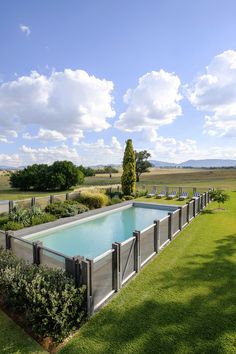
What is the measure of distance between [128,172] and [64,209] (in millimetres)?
9192

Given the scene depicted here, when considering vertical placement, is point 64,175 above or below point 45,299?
above

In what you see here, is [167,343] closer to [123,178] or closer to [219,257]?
[219,257]

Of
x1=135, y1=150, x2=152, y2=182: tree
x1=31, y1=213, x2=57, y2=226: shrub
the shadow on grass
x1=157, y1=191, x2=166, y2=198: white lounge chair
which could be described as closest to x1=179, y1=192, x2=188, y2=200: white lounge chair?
x1=157, y1=191, x2=166, y2=198: white lounge chair

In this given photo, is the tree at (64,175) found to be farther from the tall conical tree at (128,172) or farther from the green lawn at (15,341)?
the green lawn at (15,341)

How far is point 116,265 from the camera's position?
16.2 ft

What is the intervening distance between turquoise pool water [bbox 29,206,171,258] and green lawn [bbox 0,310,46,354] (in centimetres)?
442

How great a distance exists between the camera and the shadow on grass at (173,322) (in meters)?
3.59

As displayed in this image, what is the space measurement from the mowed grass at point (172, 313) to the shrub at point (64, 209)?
7275 millimetres

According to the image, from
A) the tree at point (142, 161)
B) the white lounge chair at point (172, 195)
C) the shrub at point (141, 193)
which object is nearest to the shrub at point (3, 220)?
the shrub at point (141, 193)

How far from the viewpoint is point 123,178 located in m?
21.2

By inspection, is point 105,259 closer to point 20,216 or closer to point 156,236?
point 156,236

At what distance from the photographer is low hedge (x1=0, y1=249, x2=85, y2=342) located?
3.75 m

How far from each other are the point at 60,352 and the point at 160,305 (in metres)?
2.07

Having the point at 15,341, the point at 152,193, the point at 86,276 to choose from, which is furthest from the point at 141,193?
the point at 15,341
